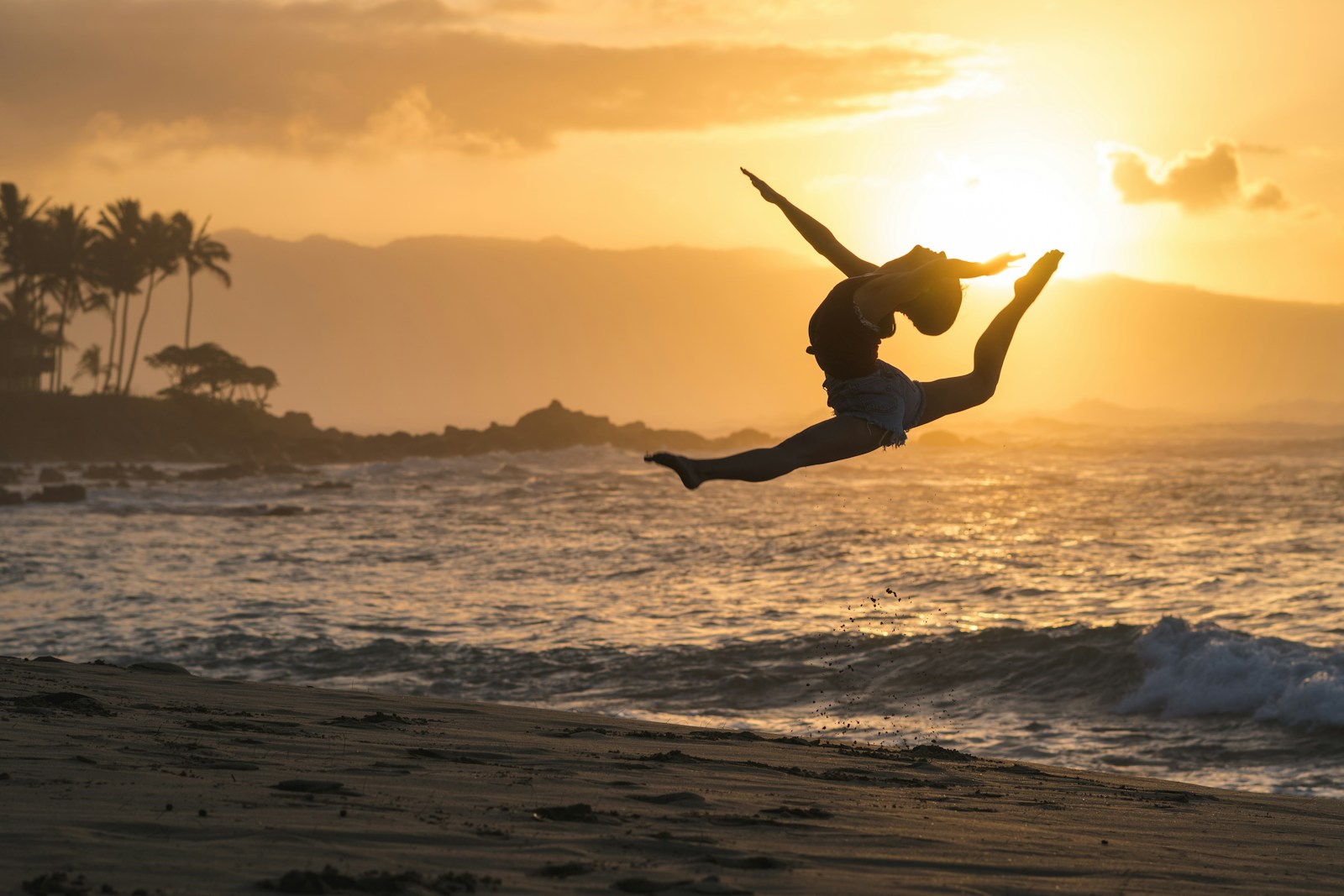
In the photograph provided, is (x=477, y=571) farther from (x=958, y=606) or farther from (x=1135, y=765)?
(x=1135, y=765)

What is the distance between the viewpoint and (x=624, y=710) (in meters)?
12.0

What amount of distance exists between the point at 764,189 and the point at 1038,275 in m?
1.52

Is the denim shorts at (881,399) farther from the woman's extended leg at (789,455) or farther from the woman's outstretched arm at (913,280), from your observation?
the woman's outstretched arm at (913,280)

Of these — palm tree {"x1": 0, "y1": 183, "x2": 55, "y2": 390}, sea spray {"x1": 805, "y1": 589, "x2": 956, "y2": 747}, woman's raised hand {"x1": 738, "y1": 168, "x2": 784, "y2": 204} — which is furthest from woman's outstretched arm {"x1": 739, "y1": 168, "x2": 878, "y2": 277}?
palm tree {"x1": 0, "y1": 183, "x2": 55, "y2": 390}

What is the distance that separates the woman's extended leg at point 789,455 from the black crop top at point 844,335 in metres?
0.26

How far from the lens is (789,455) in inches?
229

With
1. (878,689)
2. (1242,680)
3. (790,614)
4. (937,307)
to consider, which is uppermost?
(937,307)

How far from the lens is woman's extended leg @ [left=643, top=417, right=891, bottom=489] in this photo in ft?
18.3

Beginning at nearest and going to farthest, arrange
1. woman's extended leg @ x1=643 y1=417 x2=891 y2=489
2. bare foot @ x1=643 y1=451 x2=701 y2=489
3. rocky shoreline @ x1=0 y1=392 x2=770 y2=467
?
bare foot @ x1=643 y1=451 x2=701 y2=489, woman's extended leg @ x1=643 y1=417 x2=891 y2=489, rocky shoreline @ x1=0 y1=392 x2=770 y2=467

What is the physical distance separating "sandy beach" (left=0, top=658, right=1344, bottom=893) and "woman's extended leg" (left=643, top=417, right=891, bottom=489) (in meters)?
1.51

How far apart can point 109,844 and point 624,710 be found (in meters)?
8.11

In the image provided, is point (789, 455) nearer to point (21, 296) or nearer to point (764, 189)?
point (764, 189)

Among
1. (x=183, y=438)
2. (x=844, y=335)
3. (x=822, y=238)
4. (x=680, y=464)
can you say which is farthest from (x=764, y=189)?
(x=183, y=438)

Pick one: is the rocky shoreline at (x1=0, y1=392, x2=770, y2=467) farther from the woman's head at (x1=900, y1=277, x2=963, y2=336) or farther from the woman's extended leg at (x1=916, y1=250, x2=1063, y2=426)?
the woman's head at (x1=900, y1=277, x2=963, y2=336)
